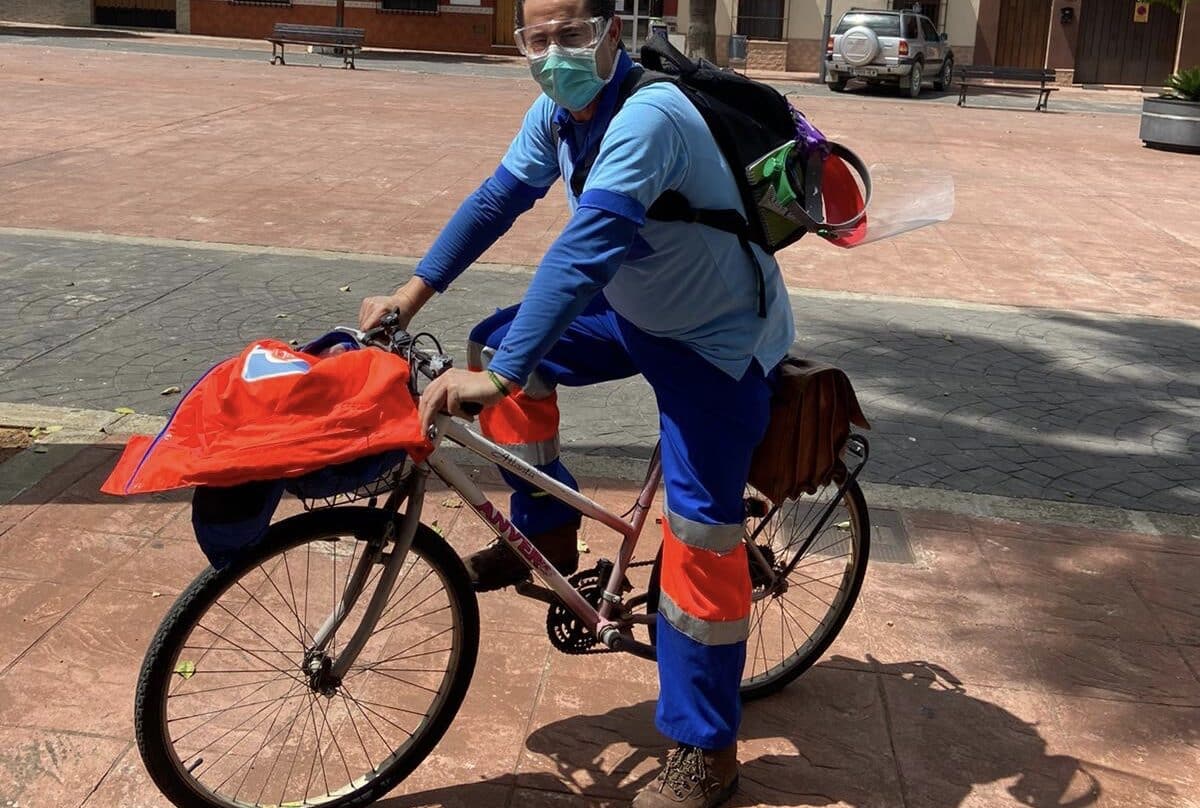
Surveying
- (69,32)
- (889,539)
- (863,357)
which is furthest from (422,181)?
(69,32)

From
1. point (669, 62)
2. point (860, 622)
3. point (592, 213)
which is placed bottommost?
point (860, 622)

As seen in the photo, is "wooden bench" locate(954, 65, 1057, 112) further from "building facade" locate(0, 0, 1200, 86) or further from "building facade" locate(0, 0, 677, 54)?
"building facade" locate(0, 0, 677, 54)

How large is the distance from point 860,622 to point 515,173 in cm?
180

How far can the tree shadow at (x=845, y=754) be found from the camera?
9.70ft

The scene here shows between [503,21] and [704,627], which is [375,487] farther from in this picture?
[503,21]

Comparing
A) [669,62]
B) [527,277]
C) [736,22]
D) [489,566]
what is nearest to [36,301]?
[527,277]

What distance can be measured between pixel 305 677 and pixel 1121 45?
104 ft

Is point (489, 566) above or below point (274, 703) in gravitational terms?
above

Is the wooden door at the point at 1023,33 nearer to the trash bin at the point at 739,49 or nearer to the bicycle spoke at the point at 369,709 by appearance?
the trash bin at the point at 739,49

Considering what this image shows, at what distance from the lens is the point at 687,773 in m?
2.78

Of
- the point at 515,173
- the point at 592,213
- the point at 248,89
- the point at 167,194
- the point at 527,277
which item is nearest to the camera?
the point at 592,213

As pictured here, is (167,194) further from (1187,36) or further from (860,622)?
(1187,36)

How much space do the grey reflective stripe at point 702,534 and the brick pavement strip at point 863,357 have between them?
2.30m

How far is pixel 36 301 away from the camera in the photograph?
671cm
